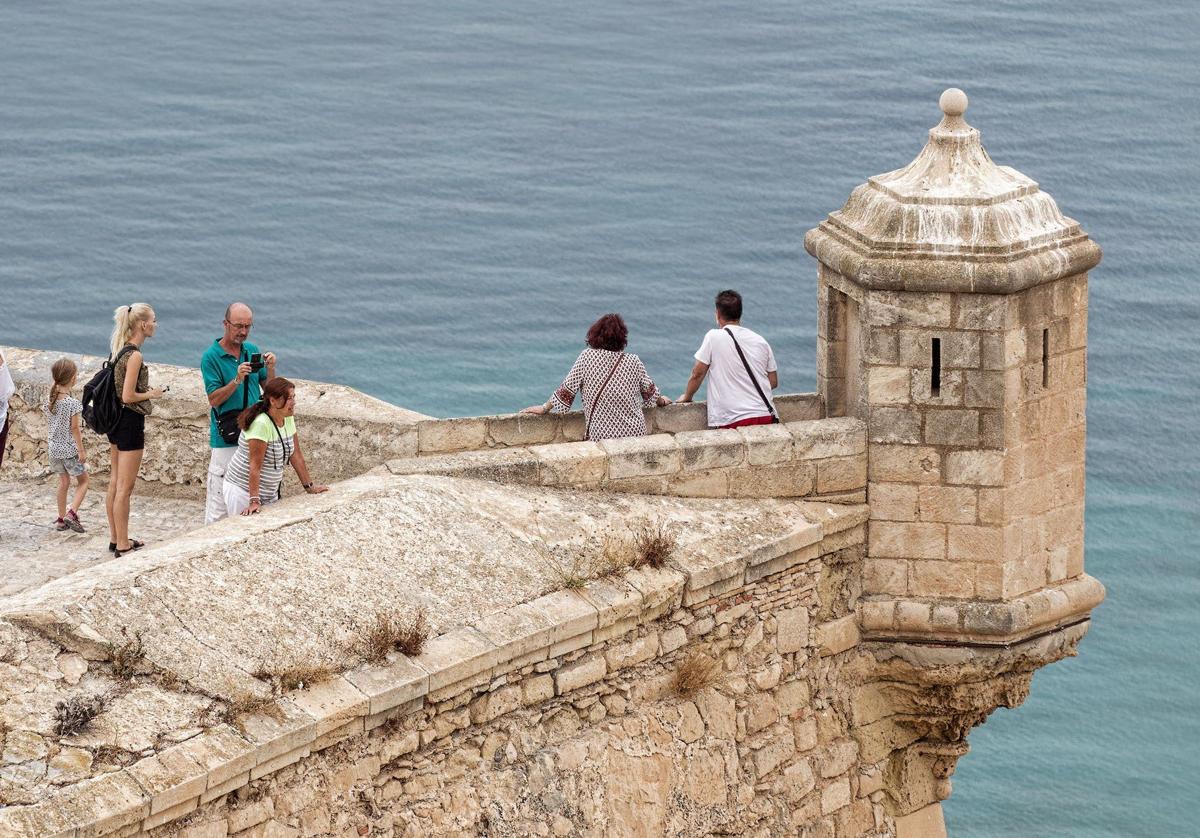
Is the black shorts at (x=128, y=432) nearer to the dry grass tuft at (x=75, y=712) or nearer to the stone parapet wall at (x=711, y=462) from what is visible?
the stone parapet wall at (x=711, y=462)

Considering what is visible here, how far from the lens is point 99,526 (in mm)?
12727

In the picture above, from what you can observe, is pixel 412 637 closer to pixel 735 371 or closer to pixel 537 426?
pixel 537 426

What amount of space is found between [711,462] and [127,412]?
3288 millimetres

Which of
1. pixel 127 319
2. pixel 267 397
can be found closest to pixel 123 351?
pixel 127 319

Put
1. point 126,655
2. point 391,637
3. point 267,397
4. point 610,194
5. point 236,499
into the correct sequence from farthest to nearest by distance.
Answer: point 610,194
point 236,499
point 267,397
point 391,637
point 126,655

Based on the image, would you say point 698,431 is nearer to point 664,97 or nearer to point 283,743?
point 283,743

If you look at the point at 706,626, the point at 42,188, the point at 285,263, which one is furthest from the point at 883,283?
the point at 42,188

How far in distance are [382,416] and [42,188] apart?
31.4 m

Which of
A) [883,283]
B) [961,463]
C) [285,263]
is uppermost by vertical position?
[883,283]

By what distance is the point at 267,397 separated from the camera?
1065 centimetres

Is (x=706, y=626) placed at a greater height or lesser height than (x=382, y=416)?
lesser

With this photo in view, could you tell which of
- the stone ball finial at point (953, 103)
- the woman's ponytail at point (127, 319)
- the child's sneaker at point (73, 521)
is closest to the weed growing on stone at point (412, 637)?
the woman's ponytail at point (127, 319)

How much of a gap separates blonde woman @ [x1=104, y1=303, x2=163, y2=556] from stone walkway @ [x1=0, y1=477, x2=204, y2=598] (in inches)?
10.1

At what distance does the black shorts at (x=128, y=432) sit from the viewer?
1185 cm
